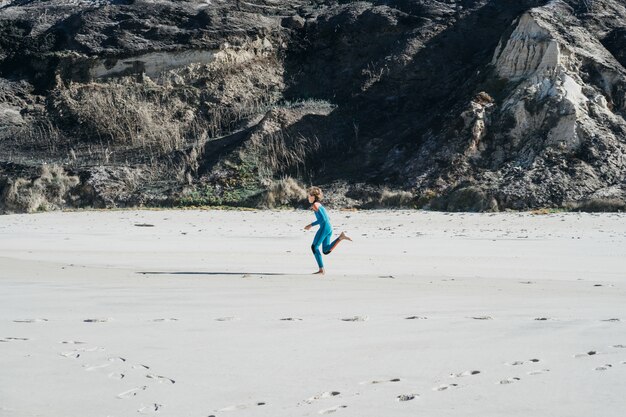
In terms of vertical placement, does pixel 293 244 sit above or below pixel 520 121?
below

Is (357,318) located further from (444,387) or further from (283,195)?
(283,195)

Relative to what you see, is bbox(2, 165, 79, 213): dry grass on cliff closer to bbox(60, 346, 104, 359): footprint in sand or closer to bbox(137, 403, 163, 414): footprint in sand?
bbox(60, 346, 104, 359): footprint in sand

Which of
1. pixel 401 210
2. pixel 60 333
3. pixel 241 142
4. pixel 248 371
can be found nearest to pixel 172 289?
pixel 60 333

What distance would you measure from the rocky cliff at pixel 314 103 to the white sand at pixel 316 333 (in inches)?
357

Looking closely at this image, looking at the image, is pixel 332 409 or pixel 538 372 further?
pixel 538 372

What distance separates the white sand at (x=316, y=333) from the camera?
3.05m

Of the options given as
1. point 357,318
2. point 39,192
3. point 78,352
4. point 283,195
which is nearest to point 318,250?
point 357,318

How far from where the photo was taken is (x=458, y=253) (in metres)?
10.1

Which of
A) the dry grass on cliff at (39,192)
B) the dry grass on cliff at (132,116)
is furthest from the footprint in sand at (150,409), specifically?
the dry grass on cliff at (132,116)

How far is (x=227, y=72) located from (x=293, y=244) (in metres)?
16.5

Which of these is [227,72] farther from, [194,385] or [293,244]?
[194,385]

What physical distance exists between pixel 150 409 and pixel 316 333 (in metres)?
1.61

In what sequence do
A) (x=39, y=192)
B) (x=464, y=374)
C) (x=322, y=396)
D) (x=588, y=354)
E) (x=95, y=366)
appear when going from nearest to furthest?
(x=322, y=396), (x=464, y=374), (x=95, y=366), (x=588, y=354), (x=39, y=192)

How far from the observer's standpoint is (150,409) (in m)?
2.95
